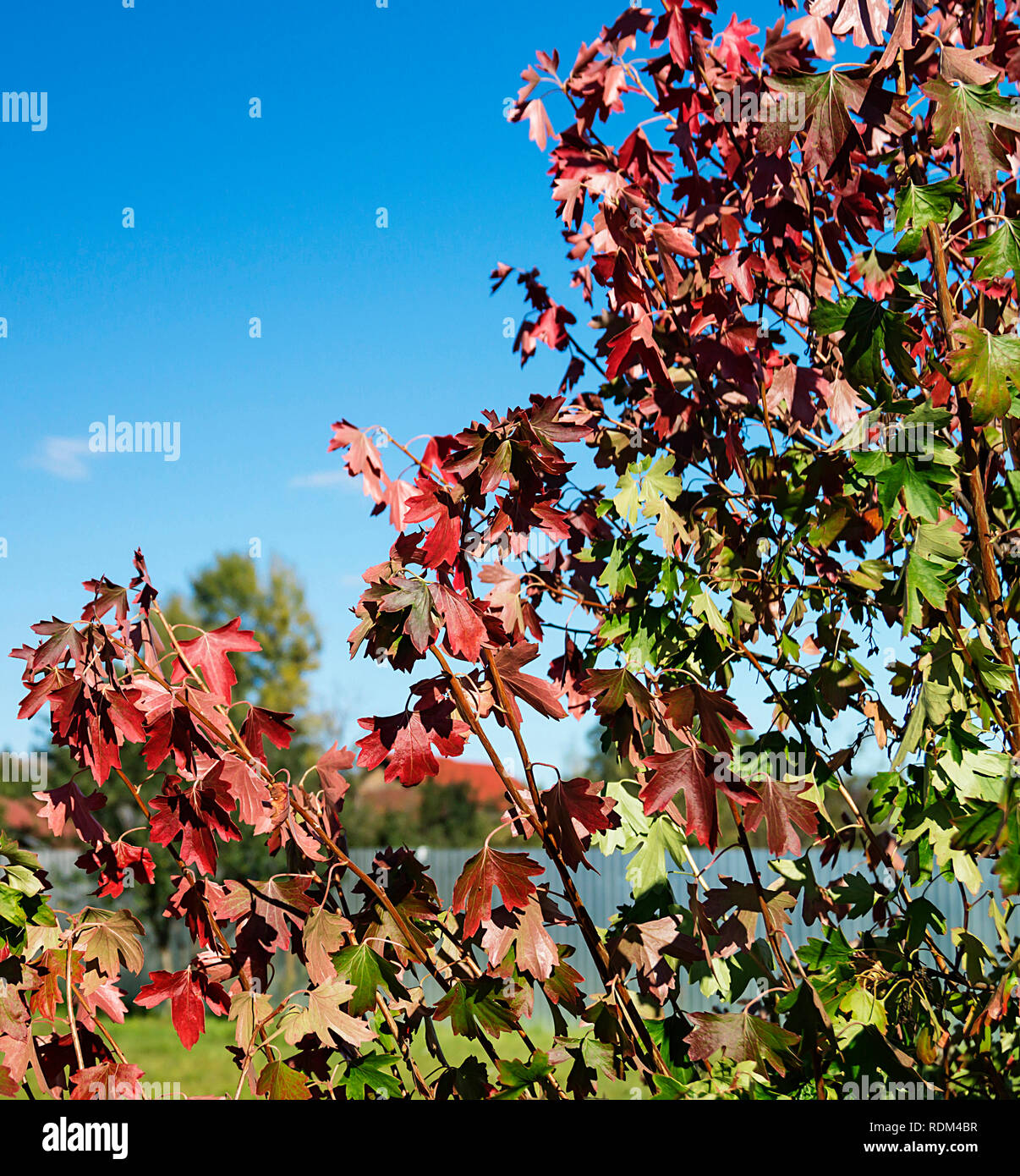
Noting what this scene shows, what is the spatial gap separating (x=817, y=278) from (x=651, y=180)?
54 centimetres

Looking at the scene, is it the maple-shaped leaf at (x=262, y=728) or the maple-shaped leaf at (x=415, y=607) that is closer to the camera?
the maple-shaped leaf at (x=415, y=607)

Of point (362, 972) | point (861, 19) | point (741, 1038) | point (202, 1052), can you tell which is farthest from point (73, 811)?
point (202, 1052)

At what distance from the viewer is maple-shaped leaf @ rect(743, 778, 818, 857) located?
1.87 meters

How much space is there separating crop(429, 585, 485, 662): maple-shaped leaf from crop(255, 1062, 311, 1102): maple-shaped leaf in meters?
0.82

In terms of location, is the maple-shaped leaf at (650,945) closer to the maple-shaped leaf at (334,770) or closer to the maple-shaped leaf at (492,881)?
the maple-shaped leaf at (492,881)

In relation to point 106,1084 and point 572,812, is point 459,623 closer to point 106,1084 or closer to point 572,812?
point 572,812

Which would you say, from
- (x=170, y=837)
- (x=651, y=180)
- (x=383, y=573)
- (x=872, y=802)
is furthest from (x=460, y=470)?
(x=651, y=180)

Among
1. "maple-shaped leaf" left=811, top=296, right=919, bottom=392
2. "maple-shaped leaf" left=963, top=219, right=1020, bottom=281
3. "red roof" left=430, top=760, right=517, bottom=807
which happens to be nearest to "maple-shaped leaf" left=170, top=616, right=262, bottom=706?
"maple-shaped leaf" left=811, top=296, right=919, bottom=392

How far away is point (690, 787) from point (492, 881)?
0.38m

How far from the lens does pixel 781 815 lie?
190cm

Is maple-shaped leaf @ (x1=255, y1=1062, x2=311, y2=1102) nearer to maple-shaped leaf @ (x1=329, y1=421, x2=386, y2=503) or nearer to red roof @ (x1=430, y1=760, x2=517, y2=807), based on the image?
maple-shaped leaf @ (x1=329, y1=421, x2=386, y2=503)

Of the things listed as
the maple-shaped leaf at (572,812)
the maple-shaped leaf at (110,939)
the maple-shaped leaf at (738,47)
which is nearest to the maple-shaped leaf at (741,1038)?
the maple-shaped leaf at (572,812)

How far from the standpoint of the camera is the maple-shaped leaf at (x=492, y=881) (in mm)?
1687
